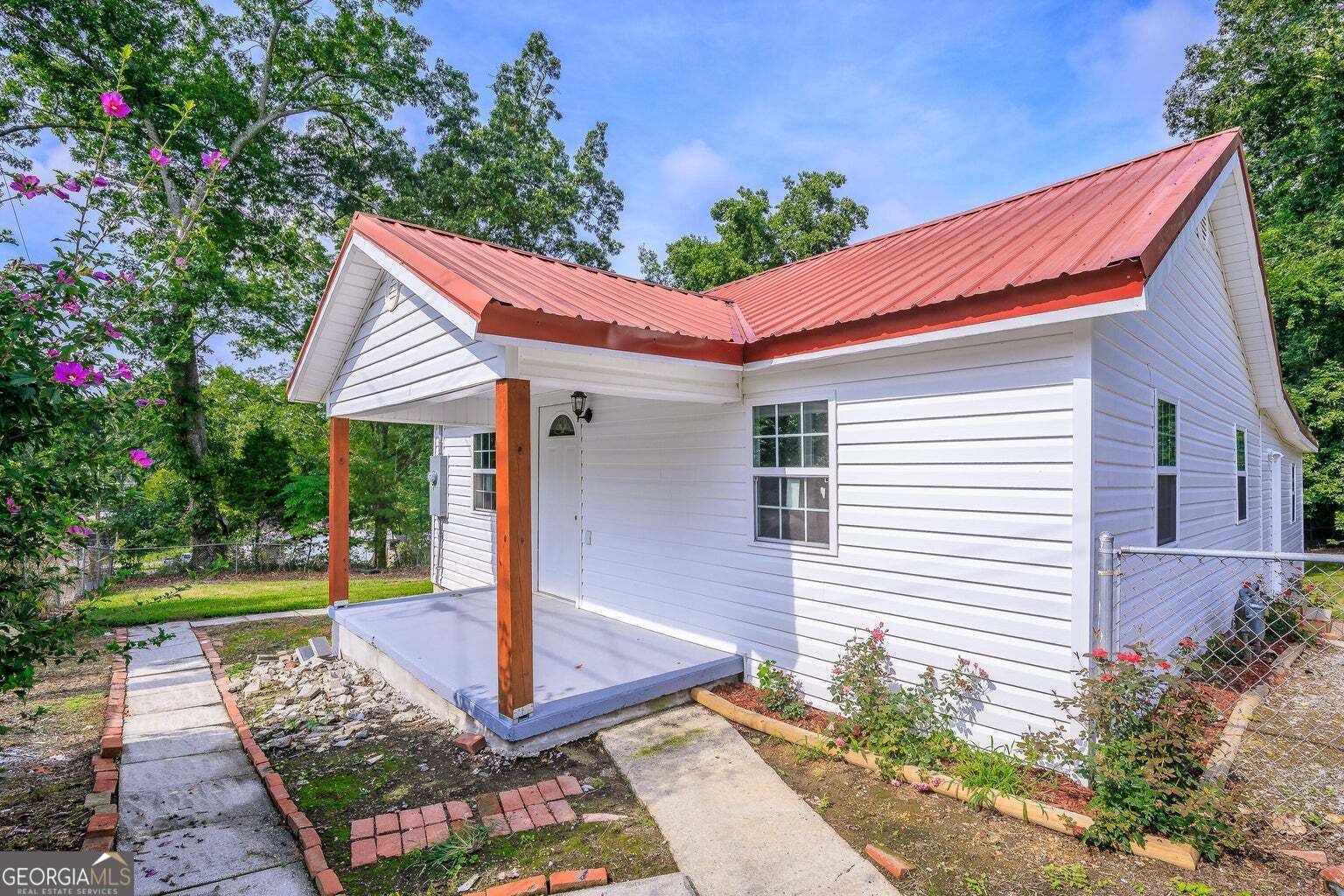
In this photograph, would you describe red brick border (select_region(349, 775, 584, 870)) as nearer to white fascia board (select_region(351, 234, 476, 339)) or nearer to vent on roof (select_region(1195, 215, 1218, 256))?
white fascia board (select_region(351, 234, 476, 339))

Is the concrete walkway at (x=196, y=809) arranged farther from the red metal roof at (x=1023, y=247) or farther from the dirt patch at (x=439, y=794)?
the red metal roof at (x=1023, y=247)

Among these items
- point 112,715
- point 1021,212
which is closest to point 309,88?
point 112,715

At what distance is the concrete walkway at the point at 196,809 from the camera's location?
297cm

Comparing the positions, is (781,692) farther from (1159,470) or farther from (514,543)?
(1159,470)

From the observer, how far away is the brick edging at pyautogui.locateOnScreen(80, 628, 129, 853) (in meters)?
3.20

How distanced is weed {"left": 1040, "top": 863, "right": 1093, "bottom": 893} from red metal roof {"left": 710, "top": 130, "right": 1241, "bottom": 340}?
2.92 m

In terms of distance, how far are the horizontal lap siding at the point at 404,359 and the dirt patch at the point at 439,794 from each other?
264 cm

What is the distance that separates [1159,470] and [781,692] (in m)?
3.49

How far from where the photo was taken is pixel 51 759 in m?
4.21

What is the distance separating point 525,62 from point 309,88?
6.82 meters

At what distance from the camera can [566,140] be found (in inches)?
821

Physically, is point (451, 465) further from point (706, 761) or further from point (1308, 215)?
point (1308, 215)

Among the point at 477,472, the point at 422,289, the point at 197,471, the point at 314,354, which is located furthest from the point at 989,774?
the point at 197,471

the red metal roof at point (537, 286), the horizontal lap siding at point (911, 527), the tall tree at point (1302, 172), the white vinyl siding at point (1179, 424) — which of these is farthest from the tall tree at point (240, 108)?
the tall tree at point (1302, 172)
